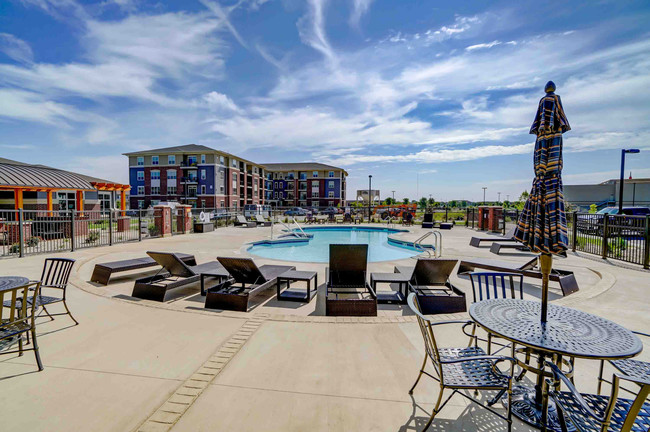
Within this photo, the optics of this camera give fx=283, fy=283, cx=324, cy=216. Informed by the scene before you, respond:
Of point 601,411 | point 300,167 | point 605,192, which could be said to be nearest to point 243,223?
point 601,411

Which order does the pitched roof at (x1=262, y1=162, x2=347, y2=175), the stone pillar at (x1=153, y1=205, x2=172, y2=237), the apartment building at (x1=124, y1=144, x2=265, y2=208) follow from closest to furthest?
1. the stone pillar at (x1=153, y1=205, x2=172, y2=237)
2. the apartment building at (x1=124, y1=144, x2=265, y2=208)
3. the pitched roof at (x1=262, y1=162, x2=347, y2=175)

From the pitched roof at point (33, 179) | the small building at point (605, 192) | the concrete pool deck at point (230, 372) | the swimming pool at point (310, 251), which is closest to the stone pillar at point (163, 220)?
the swimming pool at point (310, 251)

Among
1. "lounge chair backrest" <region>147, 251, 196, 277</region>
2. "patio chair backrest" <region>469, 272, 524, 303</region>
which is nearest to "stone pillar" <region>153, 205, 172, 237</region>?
"lounge chair backrest" <region>147, 251, 196, 277</region>

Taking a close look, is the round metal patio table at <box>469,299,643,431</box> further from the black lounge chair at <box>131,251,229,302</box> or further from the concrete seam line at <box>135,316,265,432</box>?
the black lounge chair at <box>131,251,229,302</box>

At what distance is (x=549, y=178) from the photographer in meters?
2.49

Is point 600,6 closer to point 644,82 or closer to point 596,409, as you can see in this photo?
point 644,82

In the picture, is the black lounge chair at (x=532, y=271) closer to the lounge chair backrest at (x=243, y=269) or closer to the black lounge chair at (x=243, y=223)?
the lounge chair backrest at (x=243, y=269)

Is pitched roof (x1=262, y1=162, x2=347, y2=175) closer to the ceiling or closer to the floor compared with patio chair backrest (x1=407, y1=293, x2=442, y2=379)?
closer to the ceiling

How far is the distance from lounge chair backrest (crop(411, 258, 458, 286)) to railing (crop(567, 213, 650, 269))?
732 centimetres

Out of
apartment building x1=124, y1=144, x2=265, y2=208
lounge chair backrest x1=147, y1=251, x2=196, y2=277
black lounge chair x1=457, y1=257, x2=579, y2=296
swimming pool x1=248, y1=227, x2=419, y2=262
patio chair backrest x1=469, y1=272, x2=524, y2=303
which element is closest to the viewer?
patio chair backrest x1=469, y1=272, x2=524, y2=303

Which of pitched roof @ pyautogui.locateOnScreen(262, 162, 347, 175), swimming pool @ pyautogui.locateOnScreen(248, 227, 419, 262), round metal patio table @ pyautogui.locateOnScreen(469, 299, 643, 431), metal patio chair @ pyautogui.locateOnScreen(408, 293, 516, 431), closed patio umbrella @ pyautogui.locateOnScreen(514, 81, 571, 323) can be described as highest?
pitched roof @ pyautogui.locateOnScreen(262, 162, 347, 175)

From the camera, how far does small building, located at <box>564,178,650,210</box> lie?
126ft

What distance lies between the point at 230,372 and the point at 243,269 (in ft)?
8.74

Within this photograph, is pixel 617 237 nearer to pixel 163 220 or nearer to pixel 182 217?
pixel 163 220
